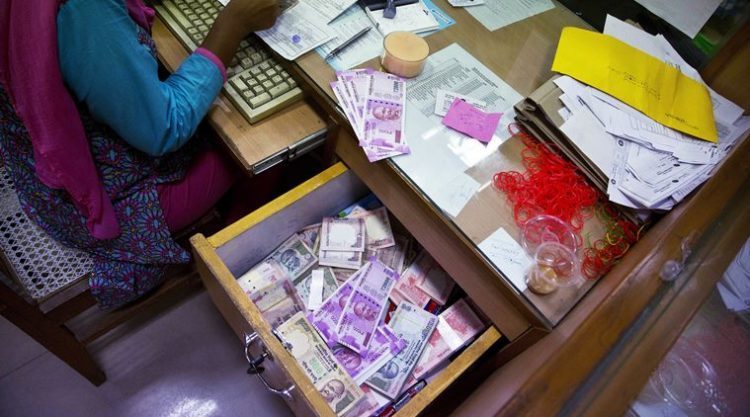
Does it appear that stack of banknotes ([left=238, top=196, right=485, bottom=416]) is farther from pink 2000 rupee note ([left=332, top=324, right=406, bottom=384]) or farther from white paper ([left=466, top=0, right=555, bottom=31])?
white paper ([left=466, top=0, right=555, bottom=31])

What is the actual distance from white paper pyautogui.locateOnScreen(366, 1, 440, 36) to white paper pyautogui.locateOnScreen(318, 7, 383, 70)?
0.7 inches

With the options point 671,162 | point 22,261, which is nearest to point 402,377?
point 671,162

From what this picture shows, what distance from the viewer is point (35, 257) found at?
40.0 inches

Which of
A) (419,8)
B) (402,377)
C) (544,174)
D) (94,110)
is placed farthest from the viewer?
(419,8)

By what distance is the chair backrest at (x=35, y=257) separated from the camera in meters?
1.00

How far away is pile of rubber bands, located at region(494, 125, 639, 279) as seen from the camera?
2.91 ft

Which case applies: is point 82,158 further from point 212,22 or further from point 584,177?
point 584,177

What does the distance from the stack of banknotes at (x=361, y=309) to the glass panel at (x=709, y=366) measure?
42 cm

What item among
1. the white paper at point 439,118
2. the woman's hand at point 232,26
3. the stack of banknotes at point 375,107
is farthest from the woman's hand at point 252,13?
the white paper at point 439,118

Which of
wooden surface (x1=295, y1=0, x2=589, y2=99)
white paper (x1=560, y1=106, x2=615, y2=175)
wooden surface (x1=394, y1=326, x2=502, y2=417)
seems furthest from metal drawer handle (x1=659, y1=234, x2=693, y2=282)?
wooden surface (x1=295, y1=0, x2=589, y2=99)

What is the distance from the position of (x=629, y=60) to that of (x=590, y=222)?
1.39ft

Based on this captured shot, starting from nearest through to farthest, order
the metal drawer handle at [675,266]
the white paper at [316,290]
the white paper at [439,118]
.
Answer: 1. the metal drawer handle at [675,266]
2. the white paper at [439,118]
3. the white paper at [316,290]

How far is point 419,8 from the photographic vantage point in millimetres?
1166

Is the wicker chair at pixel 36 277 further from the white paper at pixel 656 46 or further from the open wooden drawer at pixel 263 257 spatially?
the white paper at pixel 656 46
